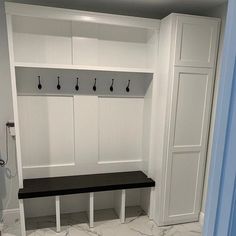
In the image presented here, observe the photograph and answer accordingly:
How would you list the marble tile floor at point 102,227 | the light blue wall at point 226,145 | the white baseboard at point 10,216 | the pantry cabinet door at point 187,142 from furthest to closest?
the white baseboard at point 10,216, the marble tile floor at point 102,227, the pantry cabinet door at point 187,142, the light blue wall at point 226,145

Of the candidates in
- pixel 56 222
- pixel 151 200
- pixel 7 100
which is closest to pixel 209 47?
pixel 151 200

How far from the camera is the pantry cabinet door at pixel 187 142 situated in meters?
2.24

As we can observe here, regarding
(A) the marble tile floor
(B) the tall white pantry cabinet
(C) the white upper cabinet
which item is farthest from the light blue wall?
(A) the marble tile floor

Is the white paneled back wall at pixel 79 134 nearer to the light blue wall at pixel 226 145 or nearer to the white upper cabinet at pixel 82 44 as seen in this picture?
the white upper cabinet at pixel 82 44

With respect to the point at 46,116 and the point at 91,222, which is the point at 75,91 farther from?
the point at 91,222

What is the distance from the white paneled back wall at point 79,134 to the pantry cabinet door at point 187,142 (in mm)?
534

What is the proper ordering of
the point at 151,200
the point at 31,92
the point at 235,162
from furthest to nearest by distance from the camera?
the point at 151,200, the point at 31,92, the point at 235,162

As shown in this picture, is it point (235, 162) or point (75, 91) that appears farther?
point (75, 91)

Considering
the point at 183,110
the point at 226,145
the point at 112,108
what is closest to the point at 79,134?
the point at 112,108

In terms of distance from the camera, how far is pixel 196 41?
218cm

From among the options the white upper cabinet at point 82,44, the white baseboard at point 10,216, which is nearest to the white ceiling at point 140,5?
the white upper cabinet at point 82,44

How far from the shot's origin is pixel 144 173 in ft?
8.86

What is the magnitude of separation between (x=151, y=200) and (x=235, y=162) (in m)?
2.10

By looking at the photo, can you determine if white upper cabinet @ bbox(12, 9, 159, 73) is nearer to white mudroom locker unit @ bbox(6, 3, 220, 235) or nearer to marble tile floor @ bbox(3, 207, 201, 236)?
white mudroom locker unit @ bbox(6, 3, 220, 235)
